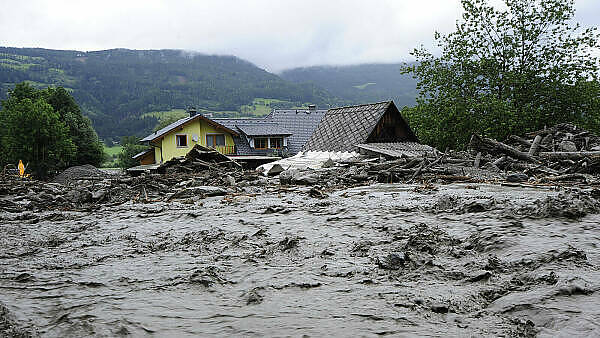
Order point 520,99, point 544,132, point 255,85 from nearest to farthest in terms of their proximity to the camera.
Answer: point 544,132 → point 520,99 → point 255,85

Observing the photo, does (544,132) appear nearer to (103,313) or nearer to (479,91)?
(479,91)

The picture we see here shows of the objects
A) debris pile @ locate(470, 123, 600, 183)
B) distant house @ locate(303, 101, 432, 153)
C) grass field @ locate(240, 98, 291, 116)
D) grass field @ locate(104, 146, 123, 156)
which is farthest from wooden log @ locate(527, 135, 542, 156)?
grass field @ locate(240, 98, 291, 116)

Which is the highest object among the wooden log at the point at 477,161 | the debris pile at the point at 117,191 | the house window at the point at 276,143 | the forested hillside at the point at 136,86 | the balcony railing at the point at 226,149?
the forested hillside at the point at 136,86

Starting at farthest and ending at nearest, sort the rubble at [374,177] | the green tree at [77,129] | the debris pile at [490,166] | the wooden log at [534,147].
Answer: the green tree at [77,129]
the wooden log at [534,147]
the debris pile at [490,166]
the rubble at [374,177]

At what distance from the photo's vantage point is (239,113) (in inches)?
4729

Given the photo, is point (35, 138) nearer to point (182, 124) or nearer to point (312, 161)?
point (182, 124)

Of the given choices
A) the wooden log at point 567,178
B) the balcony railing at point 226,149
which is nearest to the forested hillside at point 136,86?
the balcony railing at point 226,149

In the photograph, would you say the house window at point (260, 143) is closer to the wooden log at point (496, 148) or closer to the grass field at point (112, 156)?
the wooden log at point (496, 148)

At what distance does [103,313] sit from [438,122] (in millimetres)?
23209

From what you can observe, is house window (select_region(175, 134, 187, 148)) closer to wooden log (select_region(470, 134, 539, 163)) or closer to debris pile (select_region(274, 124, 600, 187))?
debris pile (select_region(274, 124, 600, 187))

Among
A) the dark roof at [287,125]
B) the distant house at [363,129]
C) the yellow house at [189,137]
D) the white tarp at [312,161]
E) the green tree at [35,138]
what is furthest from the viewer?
the dark roof at [287,125]

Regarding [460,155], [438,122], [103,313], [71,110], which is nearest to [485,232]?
[103,313]

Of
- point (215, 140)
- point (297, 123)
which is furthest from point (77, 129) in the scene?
point (297, 123)

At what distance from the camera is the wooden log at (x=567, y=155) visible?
33.3 feet
